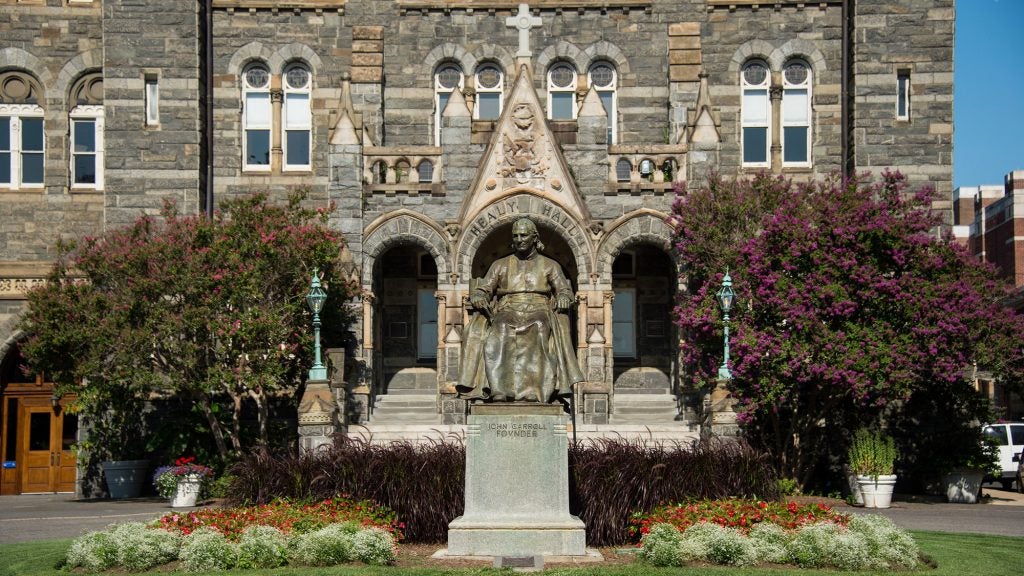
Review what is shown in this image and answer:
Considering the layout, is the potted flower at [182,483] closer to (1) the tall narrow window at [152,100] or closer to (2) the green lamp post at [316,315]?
(2) the green lamp post at [316,315]

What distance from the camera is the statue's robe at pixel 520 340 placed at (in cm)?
1642

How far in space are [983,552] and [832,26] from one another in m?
18.1

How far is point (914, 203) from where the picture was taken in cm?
2648

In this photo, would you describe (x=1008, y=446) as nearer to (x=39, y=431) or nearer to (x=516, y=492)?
(x=516, y=492)

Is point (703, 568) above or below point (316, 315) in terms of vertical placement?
below

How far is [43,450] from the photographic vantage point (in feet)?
106

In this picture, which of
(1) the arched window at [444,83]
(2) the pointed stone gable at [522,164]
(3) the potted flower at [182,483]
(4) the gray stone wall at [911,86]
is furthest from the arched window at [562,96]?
(3) the potted flower at [182,483]

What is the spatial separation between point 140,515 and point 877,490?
13.8m

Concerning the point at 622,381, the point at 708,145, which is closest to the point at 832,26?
the point at 708,145

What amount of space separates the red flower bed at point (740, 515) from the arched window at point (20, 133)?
21538mm

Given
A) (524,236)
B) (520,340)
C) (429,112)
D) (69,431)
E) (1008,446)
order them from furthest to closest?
1. (1008,446)
2. (69,431)
3. (429,112)
4. (524,236)
5. (520,340)

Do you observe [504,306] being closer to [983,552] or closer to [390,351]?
[983,552]

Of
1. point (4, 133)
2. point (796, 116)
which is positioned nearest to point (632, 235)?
point (796, 116)

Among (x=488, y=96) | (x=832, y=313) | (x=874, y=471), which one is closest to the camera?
(x=874, y=471)
